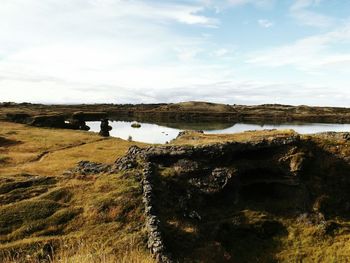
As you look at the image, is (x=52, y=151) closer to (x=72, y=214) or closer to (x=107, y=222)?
(x=72, y=214)

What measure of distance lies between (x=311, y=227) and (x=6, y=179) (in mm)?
25882

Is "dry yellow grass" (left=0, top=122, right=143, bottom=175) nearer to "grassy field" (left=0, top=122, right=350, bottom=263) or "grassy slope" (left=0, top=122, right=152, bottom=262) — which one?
"grassy slope" (left=0, top=122, right=152, bottom=262)

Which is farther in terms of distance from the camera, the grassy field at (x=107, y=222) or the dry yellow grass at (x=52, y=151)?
the dry yellow grass at (x=52, y=151)

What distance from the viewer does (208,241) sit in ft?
94.3

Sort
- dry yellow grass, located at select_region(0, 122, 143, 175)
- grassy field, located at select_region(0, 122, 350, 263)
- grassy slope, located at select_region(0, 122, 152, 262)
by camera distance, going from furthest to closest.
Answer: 1. dry yellow grass, located at select_region(0, 122, 143, 175)
2. grassy field, located at select_region(0, 122, 350, 263)
3. grassy slope, located at select_region(0, 122, 152, 262)

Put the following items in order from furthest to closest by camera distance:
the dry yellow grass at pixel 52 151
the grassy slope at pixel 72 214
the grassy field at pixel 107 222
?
the dry yellow grass at pixel 52 151 < the grassy field at pixel 107 222 < the grassy slope at pixel 72 214

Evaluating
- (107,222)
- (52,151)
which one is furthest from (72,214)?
(52,151)

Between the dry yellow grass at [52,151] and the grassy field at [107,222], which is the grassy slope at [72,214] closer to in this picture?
the grassy field at [107,222]

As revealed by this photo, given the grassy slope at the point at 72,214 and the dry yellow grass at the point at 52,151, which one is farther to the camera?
the dry yellow grass at the point at 52,151

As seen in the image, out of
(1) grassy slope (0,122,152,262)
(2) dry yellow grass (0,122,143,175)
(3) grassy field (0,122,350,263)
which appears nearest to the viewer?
(1) grassy slope (0,122,152,262)

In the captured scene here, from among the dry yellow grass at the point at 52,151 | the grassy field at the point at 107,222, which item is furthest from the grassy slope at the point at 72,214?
the dry yellow grass at the point at 52,151

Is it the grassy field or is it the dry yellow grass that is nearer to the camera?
the grassy field

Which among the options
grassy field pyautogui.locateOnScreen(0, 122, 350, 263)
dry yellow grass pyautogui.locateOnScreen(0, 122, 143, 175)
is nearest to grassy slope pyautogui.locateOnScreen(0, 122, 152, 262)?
grassy field pyautogui.locateOnScreen(0, 122, 350, 263)

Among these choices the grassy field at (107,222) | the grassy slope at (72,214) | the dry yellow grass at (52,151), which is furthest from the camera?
the dry yellow grass at (52,151)
